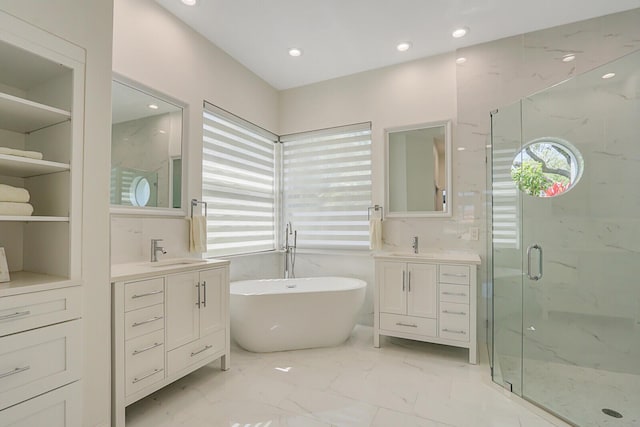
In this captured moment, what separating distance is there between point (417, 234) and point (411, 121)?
4.08ft

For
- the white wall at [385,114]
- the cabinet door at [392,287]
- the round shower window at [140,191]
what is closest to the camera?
the round shower window at [140,191]

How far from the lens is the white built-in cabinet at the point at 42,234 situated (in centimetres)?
135

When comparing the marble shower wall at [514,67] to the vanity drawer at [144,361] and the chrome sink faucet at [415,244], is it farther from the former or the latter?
the vanity drawer at [144,361]

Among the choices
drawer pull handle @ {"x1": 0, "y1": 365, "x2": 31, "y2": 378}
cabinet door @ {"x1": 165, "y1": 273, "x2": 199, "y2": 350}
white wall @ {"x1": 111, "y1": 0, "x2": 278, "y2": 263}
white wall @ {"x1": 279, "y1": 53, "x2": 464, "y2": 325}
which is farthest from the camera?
white wall @ {"x1": 279, "y1": 53, "x2": 464, "y2": 325}

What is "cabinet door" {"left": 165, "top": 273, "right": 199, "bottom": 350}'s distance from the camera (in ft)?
6.77

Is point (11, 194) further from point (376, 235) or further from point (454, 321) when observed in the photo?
point (454, 321)

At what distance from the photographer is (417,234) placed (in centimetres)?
341

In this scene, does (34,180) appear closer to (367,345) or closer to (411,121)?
(367,345)

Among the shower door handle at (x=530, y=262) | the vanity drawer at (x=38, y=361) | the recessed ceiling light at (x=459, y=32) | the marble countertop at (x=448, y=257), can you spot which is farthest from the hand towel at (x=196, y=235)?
the recessed ceiling light at (x=459, y=32)

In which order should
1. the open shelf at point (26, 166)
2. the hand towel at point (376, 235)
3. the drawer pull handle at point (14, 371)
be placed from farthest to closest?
the hand towel at point (376, 235), the open shelf at point (26, 166), the drawer pull handle at point (14, 371)

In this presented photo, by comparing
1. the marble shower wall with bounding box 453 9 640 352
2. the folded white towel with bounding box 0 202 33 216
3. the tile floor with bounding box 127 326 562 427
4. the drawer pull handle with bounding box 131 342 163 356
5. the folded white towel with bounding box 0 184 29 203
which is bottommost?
the tile floor with bounding box 127 326 562 427

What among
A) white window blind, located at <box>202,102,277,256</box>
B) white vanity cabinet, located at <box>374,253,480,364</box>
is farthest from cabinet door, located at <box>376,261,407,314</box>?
white window blind, located at <box>202,102,277,256</box>

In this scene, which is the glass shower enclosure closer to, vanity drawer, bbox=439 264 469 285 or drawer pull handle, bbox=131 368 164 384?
vanity drawer, bbox=439 264 469 285

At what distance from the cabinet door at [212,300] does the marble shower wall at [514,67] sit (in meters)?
2.36
